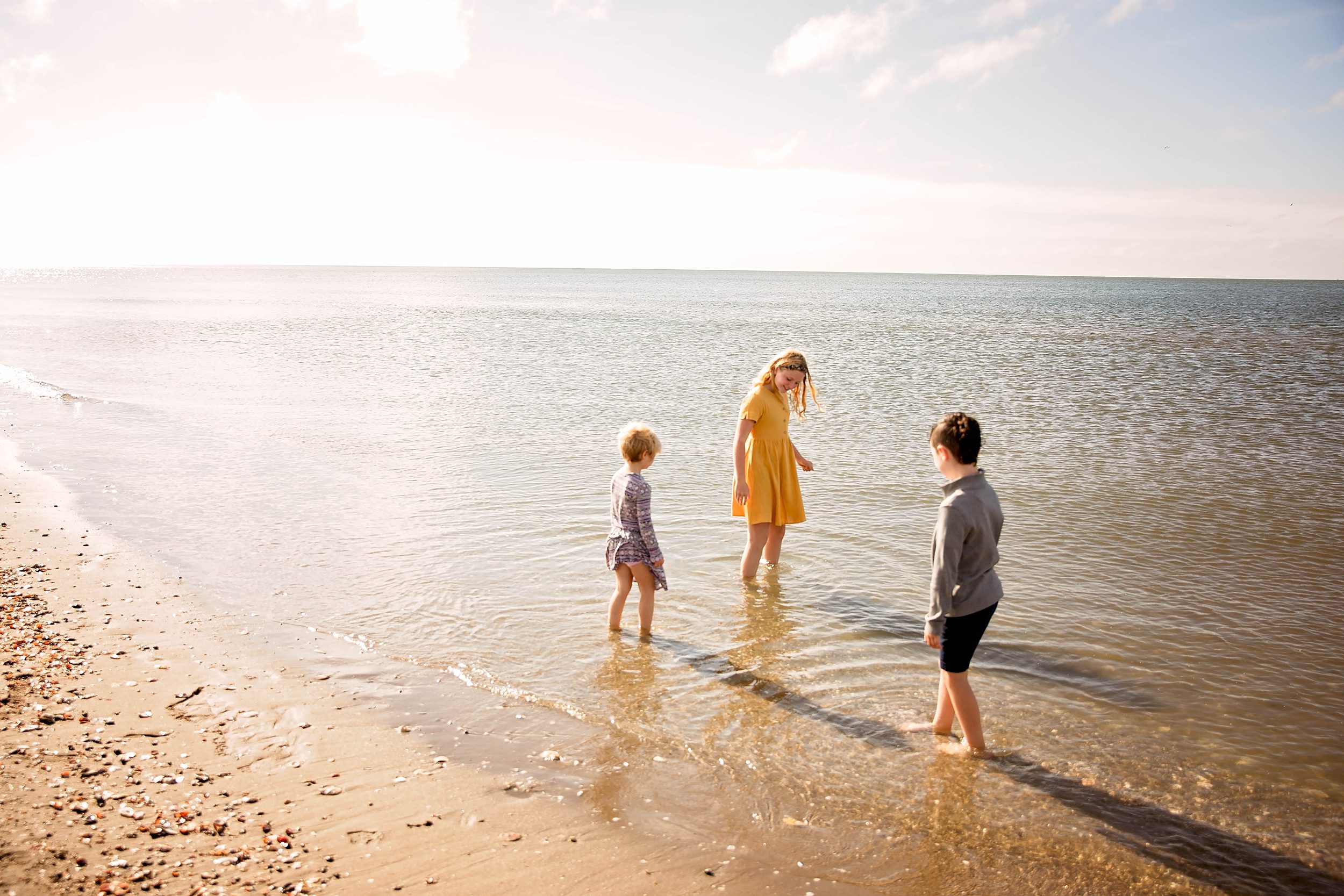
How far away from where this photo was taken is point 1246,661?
5.75m

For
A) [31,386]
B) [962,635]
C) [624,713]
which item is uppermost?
[962,635]

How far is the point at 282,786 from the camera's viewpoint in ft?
12.7

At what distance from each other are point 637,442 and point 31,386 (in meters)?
18.6

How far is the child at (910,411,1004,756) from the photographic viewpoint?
151 inches

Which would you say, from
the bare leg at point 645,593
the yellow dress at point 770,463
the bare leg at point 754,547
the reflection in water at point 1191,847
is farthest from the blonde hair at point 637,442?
the reflection in water at point 1191,847

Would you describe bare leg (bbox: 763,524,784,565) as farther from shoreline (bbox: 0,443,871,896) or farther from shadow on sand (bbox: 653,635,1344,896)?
shoreline (bbox: 0,443,871,896)

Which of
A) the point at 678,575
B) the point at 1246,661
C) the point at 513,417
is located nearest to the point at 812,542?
the point at 678,575

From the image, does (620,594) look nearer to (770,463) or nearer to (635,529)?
(635,529)

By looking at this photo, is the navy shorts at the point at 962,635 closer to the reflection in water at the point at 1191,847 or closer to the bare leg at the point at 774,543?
the reflection in water at the point at 1191,847

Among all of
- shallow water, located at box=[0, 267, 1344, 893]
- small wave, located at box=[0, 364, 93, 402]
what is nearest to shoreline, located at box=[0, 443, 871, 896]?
shallow water, located at box=[0, 267, 1344, 893]

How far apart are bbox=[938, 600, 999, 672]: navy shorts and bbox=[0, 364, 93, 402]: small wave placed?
57.9 feet

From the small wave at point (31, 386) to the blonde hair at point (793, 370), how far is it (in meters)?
15.5

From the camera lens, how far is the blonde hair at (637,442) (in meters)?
5.38

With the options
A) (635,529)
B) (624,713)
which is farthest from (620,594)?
(624,713)
